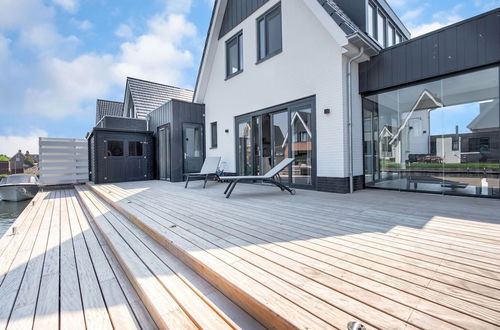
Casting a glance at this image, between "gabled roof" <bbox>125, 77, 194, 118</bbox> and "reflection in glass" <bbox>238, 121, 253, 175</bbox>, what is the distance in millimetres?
6686

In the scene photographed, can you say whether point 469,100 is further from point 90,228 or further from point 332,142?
point 90,228

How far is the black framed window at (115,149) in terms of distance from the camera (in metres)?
9.13

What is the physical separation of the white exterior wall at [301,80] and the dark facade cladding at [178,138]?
179 cm

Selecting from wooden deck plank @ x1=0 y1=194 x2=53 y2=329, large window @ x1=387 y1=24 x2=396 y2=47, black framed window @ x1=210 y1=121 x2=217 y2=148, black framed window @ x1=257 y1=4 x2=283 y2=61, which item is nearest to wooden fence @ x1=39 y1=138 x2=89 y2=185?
black framed window @ x1=210 y1=121 x2=217 y2=148

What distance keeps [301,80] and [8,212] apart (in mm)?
8563

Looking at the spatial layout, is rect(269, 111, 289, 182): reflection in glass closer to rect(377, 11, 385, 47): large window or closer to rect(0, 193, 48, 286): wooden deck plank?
rect(377, 11, 385, 47): large window

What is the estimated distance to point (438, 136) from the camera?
189 inches

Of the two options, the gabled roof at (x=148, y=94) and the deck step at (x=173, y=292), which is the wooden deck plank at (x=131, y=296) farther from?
the gabled roof at (x=148, y=94)

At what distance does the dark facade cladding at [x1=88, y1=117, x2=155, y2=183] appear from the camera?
8.87m

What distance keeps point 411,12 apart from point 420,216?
8.33m

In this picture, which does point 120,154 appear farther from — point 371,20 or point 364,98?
point 371,20

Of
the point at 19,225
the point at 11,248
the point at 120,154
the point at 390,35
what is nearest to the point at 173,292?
the point at 11,248

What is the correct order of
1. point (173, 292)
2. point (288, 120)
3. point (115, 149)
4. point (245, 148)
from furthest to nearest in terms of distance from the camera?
point (115, 149) → point (245, 148) → point (288, 120) → point (173, 292)

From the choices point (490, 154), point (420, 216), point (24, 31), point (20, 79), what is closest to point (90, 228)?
point (420, 216)
